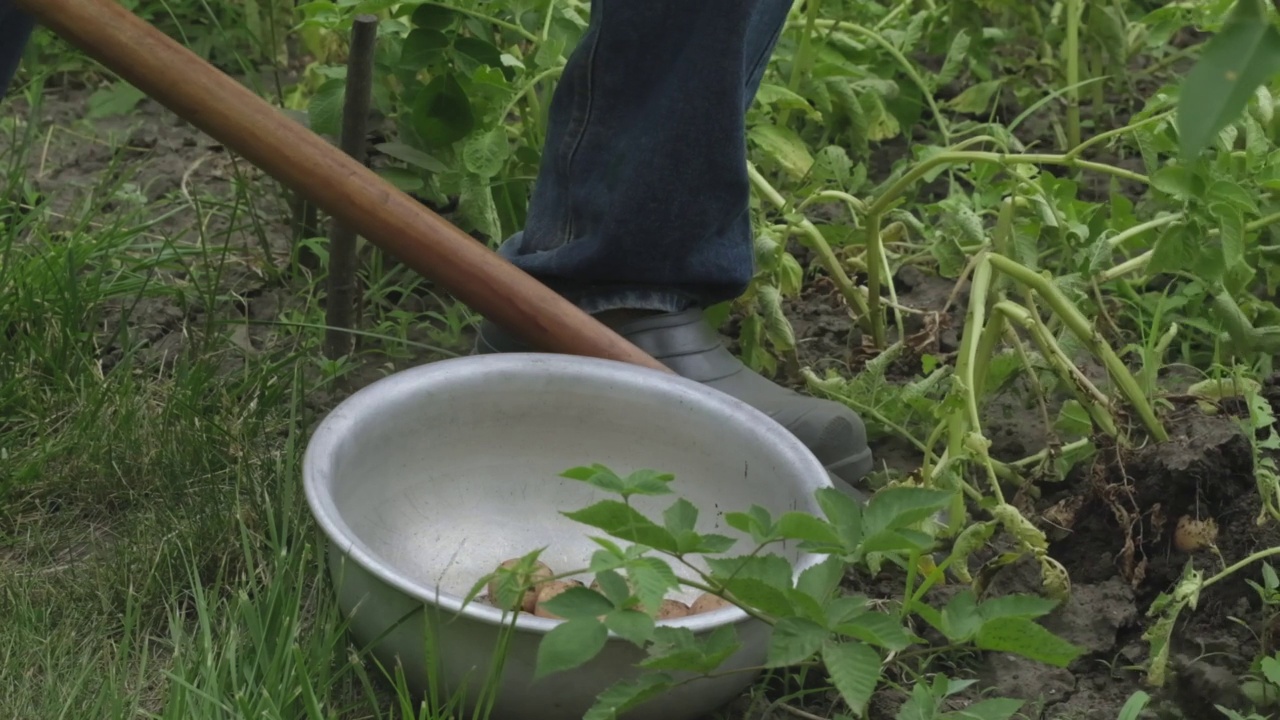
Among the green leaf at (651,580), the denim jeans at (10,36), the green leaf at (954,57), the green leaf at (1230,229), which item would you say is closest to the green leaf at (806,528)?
the green leaf at (651,580)

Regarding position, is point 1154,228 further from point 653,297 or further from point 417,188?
point 417,188

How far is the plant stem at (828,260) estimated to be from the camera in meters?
2.16

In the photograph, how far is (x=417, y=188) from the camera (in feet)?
7.47

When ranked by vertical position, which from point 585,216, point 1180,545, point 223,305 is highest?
point 585,216

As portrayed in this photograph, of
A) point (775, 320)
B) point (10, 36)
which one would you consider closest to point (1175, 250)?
point (775, 320)

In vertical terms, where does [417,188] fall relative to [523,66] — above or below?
below

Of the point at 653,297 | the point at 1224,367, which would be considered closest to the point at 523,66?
the point at 653,297

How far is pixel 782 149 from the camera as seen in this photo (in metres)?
2.41

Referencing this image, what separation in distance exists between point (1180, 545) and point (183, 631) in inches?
45.8

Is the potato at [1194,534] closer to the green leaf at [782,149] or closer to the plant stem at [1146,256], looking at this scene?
the plant stem at [1146,256]

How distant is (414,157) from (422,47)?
0.58ft

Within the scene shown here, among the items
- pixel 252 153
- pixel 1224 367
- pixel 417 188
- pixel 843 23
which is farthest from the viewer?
pixel 843 23

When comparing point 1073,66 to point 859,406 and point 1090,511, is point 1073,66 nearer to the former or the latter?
point 859,406

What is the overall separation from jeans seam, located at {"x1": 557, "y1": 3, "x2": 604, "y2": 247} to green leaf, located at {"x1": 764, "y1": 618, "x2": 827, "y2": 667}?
2.91 feet
